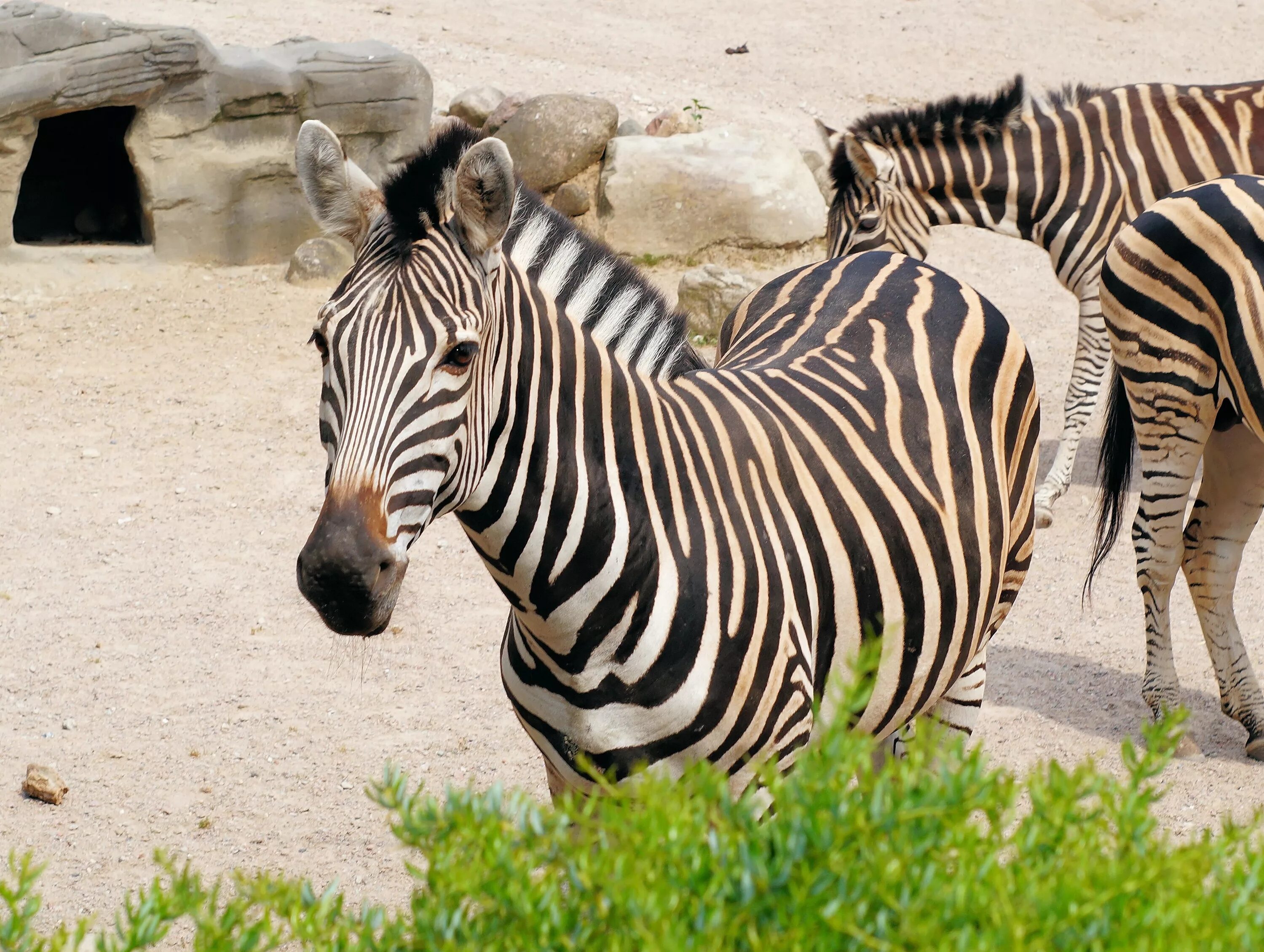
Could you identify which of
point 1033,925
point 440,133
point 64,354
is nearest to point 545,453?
point 440,133

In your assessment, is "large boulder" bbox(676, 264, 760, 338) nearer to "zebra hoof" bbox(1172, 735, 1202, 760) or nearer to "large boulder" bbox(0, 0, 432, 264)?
"large boulder" bbox(0, 0, 432, 264)

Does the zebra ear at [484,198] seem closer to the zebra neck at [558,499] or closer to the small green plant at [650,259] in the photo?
the zebra neck at [558,499]

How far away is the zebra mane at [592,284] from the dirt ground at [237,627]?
4.91 ft

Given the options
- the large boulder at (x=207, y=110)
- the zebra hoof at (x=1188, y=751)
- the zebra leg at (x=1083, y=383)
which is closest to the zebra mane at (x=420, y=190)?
the zebra hoof at (x=1188, y=751)

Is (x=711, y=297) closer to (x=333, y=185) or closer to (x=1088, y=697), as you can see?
(x=1088, y=697)

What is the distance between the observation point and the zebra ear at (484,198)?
240 centimetres

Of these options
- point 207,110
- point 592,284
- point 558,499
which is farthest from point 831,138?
point 558,499

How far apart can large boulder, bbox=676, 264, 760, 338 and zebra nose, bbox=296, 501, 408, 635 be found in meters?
6.35

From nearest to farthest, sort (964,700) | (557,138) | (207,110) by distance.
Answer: (964,700), (207,110), (557,138)

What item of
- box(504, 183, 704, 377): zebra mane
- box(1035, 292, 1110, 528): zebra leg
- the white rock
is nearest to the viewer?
box(504, 183, 704, 377): zebra mane

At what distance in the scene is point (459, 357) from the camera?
7.75 ft

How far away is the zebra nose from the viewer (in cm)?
223

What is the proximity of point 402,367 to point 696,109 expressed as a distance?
1093 cm

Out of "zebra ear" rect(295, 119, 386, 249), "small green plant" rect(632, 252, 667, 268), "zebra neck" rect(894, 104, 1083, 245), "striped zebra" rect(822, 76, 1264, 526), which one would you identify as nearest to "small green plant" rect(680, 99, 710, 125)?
"small green plant" rect(632, 252, 667, 268)
